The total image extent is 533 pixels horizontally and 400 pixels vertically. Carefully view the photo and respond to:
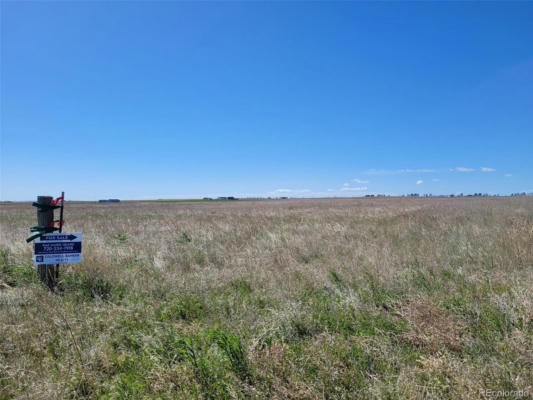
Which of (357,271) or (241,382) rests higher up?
(357,271)

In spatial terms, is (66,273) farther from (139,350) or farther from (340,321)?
(340,321)

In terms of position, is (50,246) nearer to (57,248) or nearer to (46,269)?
(57,248)

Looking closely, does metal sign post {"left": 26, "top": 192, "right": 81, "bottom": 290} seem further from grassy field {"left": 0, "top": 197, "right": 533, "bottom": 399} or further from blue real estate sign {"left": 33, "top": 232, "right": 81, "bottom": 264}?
grassy field {"left": 0, "top": 197, "right": 533, "bottom": 399}

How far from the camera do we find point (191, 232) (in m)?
10.5

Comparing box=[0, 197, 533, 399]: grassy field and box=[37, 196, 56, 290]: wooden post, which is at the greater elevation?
box=[37, 196, 56, 290]: wooden post

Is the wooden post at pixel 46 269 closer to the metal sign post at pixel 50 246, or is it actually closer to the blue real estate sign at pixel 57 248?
the metal sign post at pixel 50 246

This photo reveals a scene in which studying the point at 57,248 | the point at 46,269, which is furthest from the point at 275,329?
the point at 46,269

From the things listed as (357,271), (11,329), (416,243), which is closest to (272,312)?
(357,271)

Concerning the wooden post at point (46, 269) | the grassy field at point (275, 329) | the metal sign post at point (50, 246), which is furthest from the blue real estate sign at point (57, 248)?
the grassy field at point (275, 329)

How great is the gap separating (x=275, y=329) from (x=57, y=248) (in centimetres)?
374

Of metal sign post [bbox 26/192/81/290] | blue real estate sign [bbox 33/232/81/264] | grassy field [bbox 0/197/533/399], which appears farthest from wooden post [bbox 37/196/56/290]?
blue real estate sign [bbox 33/232/81/264]

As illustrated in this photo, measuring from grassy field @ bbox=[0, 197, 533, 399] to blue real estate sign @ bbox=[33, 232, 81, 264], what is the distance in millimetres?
532

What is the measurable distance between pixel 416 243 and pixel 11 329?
8500 mm

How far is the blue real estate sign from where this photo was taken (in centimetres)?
406
